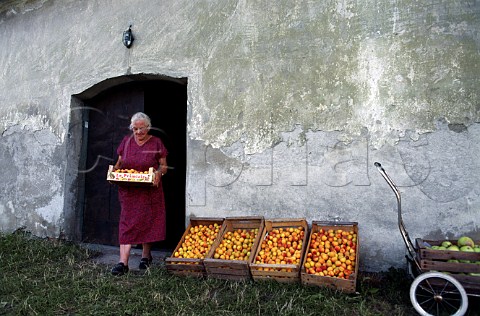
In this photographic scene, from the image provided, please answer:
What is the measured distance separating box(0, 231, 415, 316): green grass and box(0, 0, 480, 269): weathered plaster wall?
0.77 m

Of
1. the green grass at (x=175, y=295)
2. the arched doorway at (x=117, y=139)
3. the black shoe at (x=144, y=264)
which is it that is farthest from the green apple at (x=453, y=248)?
the arched doorway at (x=117, y=139)

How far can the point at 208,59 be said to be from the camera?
15.9ft

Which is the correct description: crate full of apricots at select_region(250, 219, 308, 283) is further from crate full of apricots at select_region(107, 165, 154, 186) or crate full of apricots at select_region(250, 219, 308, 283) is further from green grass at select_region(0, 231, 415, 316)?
crate full of apricots at select_region(107, 165, 154, 186)

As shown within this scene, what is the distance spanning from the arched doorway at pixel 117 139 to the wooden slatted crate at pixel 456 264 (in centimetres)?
395

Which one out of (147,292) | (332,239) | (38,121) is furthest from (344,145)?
(38,121)

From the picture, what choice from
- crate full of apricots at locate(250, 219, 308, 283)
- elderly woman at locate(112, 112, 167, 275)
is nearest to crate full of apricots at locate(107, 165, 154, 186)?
elderly woman at locate(112, 112, 167, 275)

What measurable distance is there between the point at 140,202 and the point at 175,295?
127 centimetres

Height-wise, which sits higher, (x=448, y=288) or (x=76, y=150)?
(x=76, y=150)

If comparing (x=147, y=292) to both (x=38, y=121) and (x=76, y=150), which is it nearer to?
(x=76, y=150)

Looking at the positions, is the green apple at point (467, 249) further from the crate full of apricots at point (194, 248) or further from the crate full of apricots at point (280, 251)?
the crate full of apricots at point (194, 248)

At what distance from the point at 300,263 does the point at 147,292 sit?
1.41m

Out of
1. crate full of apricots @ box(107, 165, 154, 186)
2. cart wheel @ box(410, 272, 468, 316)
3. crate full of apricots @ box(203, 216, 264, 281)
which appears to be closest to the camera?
cart wheel @ box(410, 272, 468, 316)

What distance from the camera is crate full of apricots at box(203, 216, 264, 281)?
145 inches

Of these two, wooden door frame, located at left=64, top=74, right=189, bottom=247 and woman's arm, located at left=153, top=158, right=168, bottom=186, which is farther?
wooden door frame, located at left=64, top=74, right=189, bottom=247
